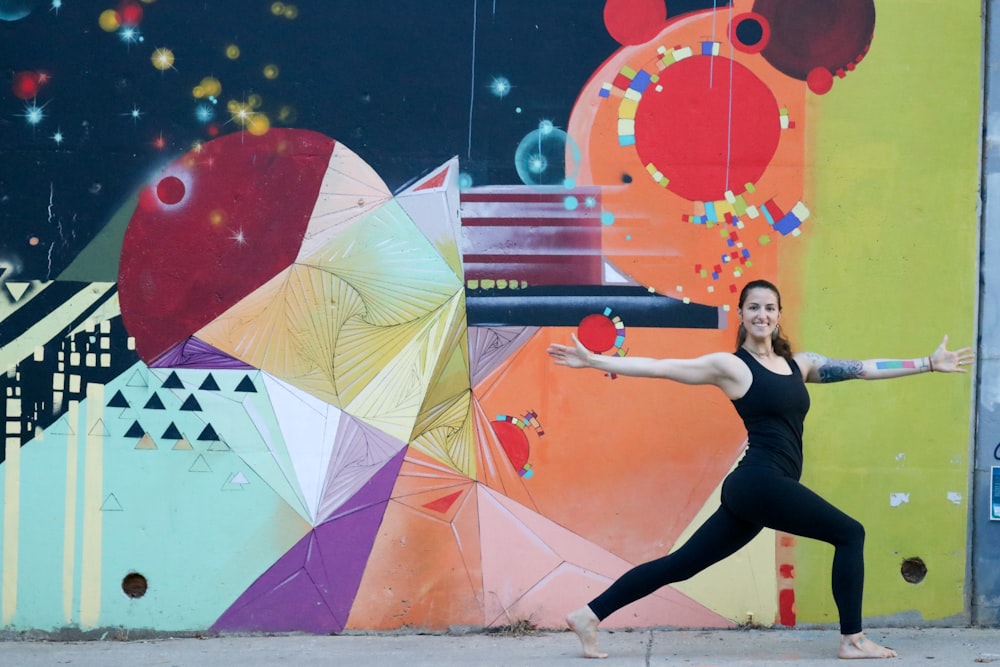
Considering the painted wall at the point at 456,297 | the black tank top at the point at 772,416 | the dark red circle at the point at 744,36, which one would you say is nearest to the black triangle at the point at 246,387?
the painted wall at the point at 456,297

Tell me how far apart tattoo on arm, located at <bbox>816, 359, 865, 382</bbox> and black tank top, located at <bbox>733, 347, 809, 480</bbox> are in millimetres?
258

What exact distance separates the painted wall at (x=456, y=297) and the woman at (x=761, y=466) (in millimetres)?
484

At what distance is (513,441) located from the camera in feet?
18.6

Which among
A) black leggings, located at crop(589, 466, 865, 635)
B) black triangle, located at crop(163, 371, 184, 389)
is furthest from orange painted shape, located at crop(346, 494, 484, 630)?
black triangle, located at crop(163, 371, 184, 389)

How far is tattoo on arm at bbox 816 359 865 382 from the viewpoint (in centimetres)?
525

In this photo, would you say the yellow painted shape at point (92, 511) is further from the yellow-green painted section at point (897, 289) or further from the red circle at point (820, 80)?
the red circle at point (820, 80)

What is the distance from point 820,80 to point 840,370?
150cm

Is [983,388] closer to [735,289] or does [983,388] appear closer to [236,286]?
[735,289]

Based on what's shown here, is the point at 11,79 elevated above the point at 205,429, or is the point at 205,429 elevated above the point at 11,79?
the point at 11,79

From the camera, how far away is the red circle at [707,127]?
5.68 m

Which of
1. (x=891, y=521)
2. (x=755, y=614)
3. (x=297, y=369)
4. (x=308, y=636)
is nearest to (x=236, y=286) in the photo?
(x=297, y=369)

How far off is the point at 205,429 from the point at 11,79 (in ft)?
6.63

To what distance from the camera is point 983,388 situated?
5.65m

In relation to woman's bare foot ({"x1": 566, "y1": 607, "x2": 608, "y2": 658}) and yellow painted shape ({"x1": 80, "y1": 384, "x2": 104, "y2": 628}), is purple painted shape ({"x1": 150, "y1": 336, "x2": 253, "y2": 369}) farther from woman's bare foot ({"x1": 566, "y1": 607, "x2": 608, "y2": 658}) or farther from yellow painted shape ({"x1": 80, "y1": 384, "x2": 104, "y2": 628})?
woman's bare foot ({"x1": 566, "y1": 607, "x2": 608, "y2": 658})
